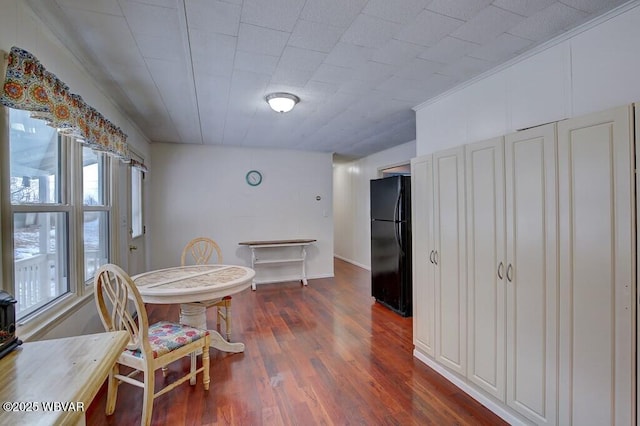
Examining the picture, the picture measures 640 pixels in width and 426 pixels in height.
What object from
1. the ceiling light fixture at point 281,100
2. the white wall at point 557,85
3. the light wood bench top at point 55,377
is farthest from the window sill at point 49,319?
the white wall at point 557,85

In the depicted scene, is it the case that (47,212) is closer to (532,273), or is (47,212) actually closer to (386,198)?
(532,273)

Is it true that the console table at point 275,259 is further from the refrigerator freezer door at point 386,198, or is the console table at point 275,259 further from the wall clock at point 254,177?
the refrigerator freezer door at point 386,198

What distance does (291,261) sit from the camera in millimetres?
5117

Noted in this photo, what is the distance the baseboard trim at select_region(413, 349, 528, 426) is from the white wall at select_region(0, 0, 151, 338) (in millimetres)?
2632

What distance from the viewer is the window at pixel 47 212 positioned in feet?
4.98

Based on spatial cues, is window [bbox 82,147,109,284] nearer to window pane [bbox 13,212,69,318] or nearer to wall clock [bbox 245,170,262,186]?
window pane [bbox 13,212,69,318]

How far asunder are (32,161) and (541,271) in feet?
9.65

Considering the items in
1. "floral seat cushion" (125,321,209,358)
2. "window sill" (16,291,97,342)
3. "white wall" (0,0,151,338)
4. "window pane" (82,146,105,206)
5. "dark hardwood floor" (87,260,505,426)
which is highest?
"white wall" (0,0,151,338)

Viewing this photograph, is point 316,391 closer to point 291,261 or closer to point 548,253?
point 548,253

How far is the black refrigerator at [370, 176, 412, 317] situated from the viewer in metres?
3.50

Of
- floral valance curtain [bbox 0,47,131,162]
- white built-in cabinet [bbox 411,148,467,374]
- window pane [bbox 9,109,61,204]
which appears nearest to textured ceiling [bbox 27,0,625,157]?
floral valance curtain [bbox 0,47,131,162]

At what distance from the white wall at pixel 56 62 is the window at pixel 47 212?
8.4 inches

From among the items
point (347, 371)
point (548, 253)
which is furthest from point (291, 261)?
point (548, 253)

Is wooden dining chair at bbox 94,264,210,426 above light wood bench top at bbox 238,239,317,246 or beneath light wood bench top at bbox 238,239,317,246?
beneath
